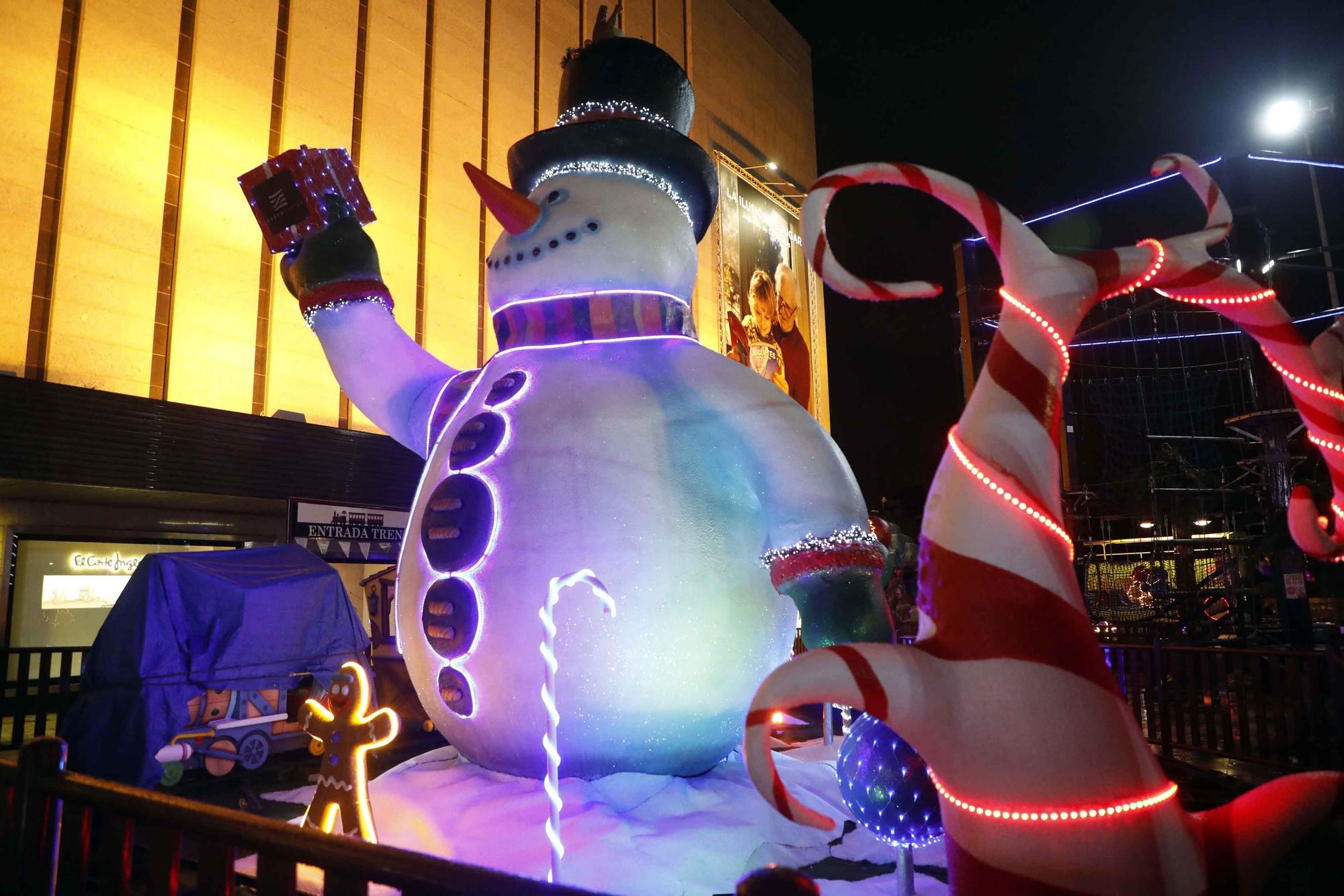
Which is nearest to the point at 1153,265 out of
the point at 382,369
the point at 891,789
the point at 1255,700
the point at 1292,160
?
the point at 891,789

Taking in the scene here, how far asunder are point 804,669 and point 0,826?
2.44 meters

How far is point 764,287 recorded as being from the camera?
1792 centimetres

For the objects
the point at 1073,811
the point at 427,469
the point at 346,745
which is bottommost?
the point at 346,745

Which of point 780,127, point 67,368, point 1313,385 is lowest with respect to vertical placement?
point 1313,385

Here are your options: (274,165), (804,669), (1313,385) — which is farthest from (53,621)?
(1313,385)

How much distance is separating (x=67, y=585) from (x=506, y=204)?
28.5 ft

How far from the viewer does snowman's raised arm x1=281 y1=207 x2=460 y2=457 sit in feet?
13.1

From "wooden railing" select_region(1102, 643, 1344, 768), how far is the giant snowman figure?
11.5 feet

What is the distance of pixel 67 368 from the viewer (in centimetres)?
836

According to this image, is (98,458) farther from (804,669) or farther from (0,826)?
(804,669)

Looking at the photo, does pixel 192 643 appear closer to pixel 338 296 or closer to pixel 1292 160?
pixel 338 296

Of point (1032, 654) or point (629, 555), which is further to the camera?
point (629, 555)

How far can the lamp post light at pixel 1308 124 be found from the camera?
35.2ft

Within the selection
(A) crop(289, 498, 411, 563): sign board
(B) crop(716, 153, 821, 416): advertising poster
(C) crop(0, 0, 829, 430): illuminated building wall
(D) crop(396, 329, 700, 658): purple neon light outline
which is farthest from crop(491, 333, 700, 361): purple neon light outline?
(B) crop(716, 153, 821, 416): advertising poster
